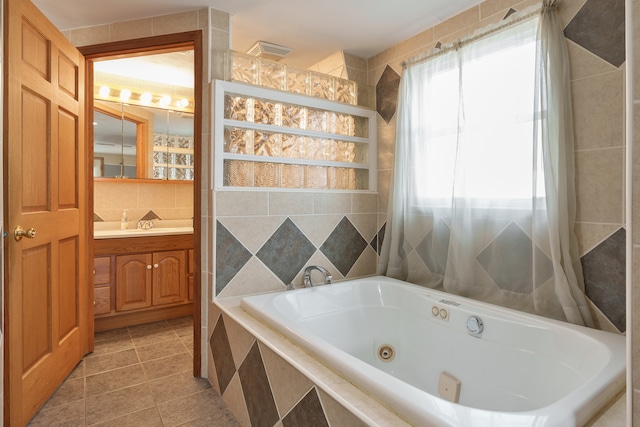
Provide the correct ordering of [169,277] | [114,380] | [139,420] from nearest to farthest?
[139,420]
[114,380]
[169,277]

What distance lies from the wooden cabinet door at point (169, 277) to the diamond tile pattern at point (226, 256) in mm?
1325

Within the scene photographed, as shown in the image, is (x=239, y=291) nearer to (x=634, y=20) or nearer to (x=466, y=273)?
(x=466, y=273)

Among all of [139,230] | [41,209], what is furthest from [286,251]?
[139,230]

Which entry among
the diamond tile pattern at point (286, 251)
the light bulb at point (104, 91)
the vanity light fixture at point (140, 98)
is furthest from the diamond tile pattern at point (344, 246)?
the light bulb at point (104, 91)

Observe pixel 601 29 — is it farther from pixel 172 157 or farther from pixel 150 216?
pixel 150 216

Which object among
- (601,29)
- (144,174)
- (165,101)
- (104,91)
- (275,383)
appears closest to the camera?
(275,383)

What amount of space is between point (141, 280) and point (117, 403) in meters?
1.32

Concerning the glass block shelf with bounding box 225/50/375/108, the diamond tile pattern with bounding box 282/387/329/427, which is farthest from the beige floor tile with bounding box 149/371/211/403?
the glass block shelf with bounding box 225/50/375/108

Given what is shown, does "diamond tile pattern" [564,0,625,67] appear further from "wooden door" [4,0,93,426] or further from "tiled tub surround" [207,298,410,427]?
"wooden door" [4,0,93,426]

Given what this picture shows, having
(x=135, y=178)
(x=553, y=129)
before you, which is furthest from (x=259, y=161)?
(x=135, y=178)

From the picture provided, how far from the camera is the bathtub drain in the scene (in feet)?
6.77

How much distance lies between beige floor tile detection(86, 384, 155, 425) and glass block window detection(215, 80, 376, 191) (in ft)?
4.19

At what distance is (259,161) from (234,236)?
19.5 inches

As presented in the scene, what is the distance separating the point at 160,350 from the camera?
2.66 metres
